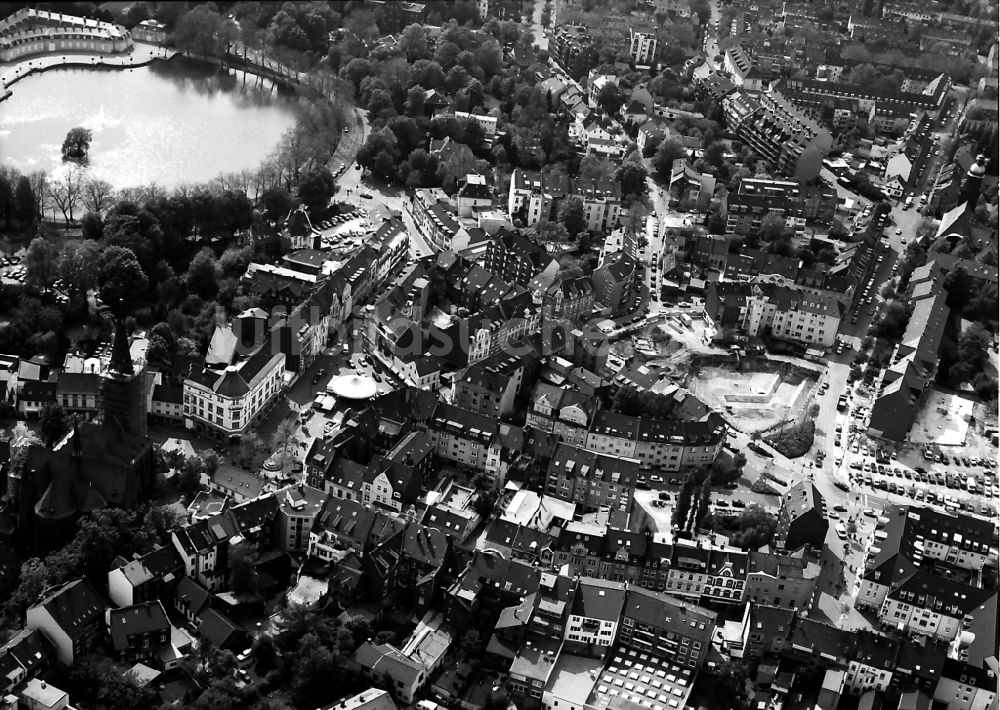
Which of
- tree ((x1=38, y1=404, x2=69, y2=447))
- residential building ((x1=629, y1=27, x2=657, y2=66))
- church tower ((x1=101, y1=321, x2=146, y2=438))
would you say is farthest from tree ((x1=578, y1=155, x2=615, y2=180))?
church tower ((x1=101, y1=321, x2=146, y2=438))

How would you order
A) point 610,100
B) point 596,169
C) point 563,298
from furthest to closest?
point 610,100 → point 596,169 → point 563,298

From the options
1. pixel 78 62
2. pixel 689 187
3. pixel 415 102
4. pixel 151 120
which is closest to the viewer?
pixel 689 187

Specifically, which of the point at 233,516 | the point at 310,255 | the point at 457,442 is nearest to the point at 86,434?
the point at 233,516

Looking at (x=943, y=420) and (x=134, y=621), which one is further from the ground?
(x=134, y=621)

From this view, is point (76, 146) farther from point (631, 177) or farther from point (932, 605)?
point (932, 605)

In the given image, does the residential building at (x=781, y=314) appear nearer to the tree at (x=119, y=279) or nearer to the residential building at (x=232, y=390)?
the residential building at (x=232, y=390)

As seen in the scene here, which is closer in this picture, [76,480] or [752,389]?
[76,480]

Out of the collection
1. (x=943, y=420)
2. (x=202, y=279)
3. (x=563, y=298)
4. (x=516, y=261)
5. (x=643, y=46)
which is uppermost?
(x=643, y=46)

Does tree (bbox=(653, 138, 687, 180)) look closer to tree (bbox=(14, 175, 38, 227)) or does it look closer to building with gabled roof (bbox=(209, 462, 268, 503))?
tree (bbox=(14, 175, 38, 227))

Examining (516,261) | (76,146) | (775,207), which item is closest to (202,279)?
(516,261)
